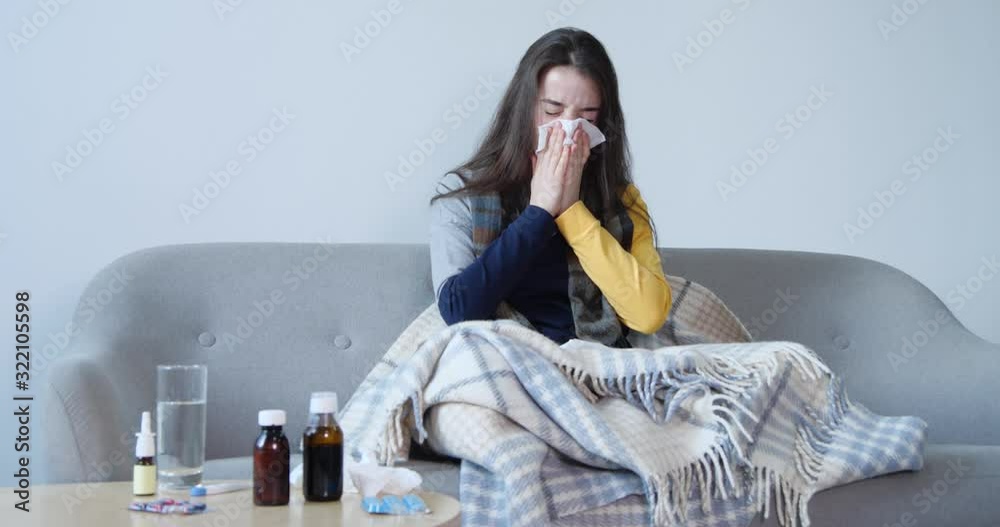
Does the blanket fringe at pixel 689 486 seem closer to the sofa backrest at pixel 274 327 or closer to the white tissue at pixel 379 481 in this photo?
the white tissue at pixel 379 481

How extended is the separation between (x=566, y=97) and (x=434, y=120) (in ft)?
1.37

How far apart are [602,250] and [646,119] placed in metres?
0.64

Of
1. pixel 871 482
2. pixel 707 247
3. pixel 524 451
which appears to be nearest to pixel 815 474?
pixel 871 482

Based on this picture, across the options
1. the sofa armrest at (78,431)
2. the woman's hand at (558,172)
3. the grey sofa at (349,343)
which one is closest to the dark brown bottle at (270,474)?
the grey sofa at (349,343)

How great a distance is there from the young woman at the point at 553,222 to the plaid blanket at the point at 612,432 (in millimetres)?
228

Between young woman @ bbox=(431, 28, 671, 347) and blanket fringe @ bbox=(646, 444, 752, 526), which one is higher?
young woman @ bbox=(431, 28, 671, 347)

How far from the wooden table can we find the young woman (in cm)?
80

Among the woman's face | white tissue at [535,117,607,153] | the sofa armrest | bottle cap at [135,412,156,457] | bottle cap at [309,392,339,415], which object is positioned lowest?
the sofa armrest

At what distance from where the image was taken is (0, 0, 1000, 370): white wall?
2.23 metres

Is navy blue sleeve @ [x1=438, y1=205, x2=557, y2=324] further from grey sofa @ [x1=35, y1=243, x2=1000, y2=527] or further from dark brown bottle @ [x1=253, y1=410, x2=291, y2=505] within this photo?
dark brown bottle @ [x1=253, y1=410, x2=291, y2=505]

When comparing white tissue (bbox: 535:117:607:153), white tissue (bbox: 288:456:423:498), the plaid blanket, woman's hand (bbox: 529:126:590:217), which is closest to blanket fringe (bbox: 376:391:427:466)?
the plaid blanket

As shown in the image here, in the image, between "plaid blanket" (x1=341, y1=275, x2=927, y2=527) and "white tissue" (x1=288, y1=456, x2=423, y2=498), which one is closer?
"white tissue" (x1=288, y1=456, x2=423, y2=498)

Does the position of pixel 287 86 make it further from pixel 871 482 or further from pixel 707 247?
pixel 871 482

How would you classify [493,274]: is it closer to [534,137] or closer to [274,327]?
[534,137]
